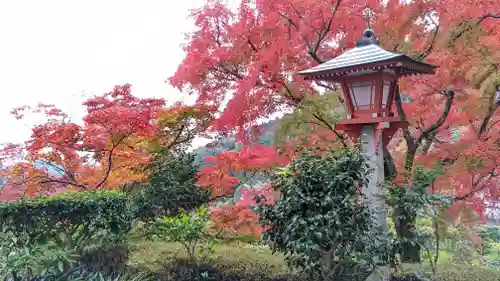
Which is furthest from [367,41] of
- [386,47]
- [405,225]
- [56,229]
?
[56,229]

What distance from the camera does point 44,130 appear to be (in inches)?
282

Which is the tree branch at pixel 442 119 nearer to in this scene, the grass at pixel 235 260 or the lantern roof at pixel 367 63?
the lantern roof at pixel 367 63

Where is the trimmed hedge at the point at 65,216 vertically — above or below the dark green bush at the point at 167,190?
below

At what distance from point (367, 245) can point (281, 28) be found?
3.56m

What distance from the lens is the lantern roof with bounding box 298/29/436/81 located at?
175 inches

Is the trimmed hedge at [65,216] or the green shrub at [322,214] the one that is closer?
the green shrub at [322,214]

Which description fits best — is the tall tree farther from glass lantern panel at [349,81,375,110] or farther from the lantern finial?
the lantern finial

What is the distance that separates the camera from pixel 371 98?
477 cm

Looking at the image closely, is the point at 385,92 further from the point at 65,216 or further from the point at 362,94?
the point at 65,216

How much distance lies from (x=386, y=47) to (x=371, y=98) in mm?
1975

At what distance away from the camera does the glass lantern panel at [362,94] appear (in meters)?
4.76

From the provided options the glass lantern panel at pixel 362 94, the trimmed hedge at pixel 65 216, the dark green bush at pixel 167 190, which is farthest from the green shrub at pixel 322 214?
the trimmed hedge at pixel 65 216

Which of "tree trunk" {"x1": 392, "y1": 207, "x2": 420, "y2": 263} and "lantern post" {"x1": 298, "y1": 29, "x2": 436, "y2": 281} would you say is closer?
"lantern post" {"x1": 298, "y1": 29, "x2": 436, "y2": 281}

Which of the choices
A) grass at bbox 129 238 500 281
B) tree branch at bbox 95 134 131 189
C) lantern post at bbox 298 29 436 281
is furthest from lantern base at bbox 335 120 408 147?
tree branch at bbox 95 134 131 189
